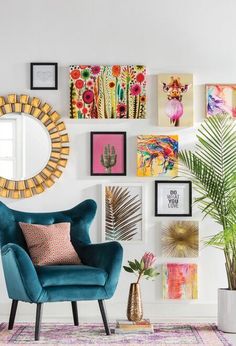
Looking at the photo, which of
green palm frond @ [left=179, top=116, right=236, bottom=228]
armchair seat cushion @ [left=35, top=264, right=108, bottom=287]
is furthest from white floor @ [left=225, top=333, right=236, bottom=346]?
armchair seat cushion @ [left=35, top=264, right=108, bottom=287]

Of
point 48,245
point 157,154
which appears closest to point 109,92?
point 157,154

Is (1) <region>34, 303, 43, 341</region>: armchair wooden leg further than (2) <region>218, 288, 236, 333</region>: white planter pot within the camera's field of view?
No

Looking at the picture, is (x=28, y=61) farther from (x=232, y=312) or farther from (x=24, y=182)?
(x=232, y=312)

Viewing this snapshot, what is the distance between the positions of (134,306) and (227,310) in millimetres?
658

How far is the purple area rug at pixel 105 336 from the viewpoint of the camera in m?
4.89

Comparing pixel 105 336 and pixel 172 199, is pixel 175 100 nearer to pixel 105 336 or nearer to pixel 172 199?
pixel 172 199

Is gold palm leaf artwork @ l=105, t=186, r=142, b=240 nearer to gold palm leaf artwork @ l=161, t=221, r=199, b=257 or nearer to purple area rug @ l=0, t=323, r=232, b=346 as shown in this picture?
gold palm leaf artwork @ l=161, t=221, r=199, b=257

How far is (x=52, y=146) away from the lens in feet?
19.8

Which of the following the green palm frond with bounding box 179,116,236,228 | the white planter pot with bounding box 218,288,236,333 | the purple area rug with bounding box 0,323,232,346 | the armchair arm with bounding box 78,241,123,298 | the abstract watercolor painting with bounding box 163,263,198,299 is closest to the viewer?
the purple area rug with bounding box 0,323,232,346

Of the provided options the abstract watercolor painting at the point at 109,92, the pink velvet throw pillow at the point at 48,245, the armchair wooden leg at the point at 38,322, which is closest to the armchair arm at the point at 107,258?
the pink velvet throw pillow at the point at 48,245

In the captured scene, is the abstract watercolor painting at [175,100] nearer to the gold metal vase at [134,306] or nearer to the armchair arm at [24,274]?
the gold metal vase at [134,306]

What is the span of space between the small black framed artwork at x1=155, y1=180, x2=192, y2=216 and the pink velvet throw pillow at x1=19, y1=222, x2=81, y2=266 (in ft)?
3.08

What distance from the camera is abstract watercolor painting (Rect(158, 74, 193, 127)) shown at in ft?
19.8

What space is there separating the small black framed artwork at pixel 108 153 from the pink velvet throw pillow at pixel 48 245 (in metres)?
0.77
